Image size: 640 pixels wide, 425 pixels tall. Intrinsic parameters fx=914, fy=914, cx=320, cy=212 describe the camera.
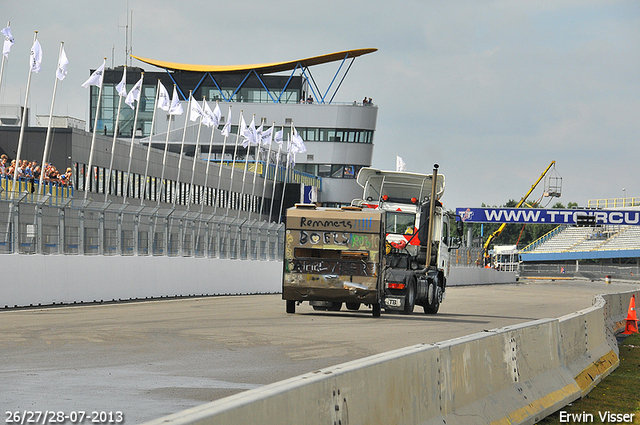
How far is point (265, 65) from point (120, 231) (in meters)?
72.1

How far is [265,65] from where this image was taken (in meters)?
95.9

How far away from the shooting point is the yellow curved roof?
94.5m

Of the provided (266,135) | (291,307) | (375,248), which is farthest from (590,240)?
(375,248)

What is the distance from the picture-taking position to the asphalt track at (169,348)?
8.72 meters

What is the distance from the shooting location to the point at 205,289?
100 ft

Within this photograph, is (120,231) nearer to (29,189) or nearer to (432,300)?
(432,300)

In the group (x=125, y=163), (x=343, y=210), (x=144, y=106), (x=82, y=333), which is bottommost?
(x=82, y=333)

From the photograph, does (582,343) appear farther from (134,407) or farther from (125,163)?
(125,163)

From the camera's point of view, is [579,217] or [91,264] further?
[579,217]

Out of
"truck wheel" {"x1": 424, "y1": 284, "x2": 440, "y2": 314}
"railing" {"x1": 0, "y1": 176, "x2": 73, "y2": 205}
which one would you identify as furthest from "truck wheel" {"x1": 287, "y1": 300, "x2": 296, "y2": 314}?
"railing" {"x1": 0, "y1": 176, "x2": 73, "y2": 205}

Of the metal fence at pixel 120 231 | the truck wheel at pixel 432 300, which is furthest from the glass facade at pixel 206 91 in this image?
the truck wheel at pixel 432 300

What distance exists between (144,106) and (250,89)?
466 inches

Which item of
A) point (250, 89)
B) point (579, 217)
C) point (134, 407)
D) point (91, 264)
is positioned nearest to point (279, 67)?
point (250, 89)

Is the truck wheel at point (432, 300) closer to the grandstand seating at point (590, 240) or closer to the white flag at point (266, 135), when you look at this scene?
the white flag at point (266, 135)
